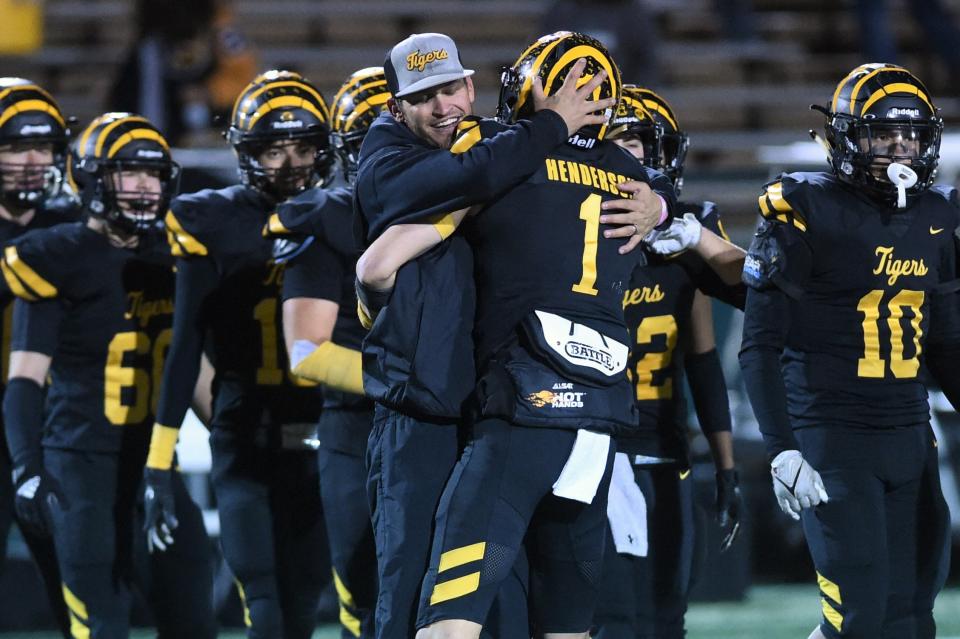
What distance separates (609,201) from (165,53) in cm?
633

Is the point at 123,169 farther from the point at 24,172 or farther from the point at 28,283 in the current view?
the point at 24,172

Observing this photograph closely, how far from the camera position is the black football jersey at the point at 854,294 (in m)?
4.34

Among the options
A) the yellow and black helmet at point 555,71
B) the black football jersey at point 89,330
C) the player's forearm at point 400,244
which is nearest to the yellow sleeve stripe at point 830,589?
the yellow and black helmet at point 555,71

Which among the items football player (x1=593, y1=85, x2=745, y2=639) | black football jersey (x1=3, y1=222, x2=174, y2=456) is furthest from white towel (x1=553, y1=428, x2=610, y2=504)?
black football jersey (x1=3, y1=222, x2=174, y2=456)

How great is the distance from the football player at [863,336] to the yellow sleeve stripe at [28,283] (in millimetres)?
2155

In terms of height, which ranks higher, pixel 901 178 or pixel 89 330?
pixel 901 178

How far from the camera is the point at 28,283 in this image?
496 cm

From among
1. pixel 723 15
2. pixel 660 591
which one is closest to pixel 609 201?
pixel 660 591

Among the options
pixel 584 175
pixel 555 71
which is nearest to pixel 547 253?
pixel 584 175

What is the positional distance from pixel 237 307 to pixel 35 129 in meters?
1.31

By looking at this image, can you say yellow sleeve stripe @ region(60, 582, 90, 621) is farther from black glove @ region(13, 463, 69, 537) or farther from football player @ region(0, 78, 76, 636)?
football player @ region(0, 78, 76, 636)

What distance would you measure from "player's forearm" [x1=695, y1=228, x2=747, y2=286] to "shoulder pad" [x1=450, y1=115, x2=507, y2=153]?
1.13 metres

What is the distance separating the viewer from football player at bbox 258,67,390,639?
4.45 m

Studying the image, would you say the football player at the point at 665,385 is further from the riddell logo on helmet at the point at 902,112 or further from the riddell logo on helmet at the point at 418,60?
the riddell logo on helmet at the point at 418,60
